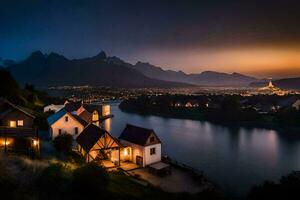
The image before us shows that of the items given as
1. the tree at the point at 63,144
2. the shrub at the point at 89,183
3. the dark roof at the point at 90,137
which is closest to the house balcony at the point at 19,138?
the tree at the point at 63,144

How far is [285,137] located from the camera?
148 feet

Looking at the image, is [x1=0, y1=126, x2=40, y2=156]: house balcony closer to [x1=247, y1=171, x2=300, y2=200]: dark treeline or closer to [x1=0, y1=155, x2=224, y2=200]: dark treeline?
[x1=0, y1=155, x2=224, y2=200]: dark treeline

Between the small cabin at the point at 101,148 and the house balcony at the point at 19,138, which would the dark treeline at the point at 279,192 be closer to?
the small cabin at the point at 101,148

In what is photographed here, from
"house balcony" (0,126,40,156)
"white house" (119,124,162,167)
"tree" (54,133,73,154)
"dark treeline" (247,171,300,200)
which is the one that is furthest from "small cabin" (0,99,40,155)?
"dark treeline" (247,171,300,200)

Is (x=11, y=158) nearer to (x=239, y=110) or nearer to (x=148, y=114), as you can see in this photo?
(x=239, y=110)

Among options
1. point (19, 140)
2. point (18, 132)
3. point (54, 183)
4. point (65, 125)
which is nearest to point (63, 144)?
point (19, 140)

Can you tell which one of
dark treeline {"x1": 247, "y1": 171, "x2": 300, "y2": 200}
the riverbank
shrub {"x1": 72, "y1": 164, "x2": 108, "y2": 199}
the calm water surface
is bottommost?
the calm water surface

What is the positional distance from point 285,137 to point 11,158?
3969 centimetres

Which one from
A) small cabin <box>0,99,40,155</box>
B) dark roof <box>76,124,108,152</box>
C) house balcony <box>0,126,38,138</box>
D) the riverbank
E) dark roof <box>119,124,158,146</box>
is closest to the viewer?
small cabin <box>0,99,40,155</box>

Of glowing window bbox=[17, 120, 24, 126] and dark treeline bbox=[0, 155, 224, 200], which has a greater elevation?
glowing window bbox=[17, 120, 24, 126]

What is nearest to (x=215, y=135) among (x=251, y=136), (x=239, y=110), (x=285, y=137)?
(x=251, y=136)

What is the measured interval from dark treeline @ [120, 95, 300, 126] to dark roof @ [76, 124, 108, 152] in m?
39.9

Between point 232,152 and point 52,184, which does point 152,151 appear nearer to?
point 52,184

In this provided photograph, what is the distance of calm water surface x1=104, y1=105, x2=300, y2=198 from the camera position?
2597 cm
